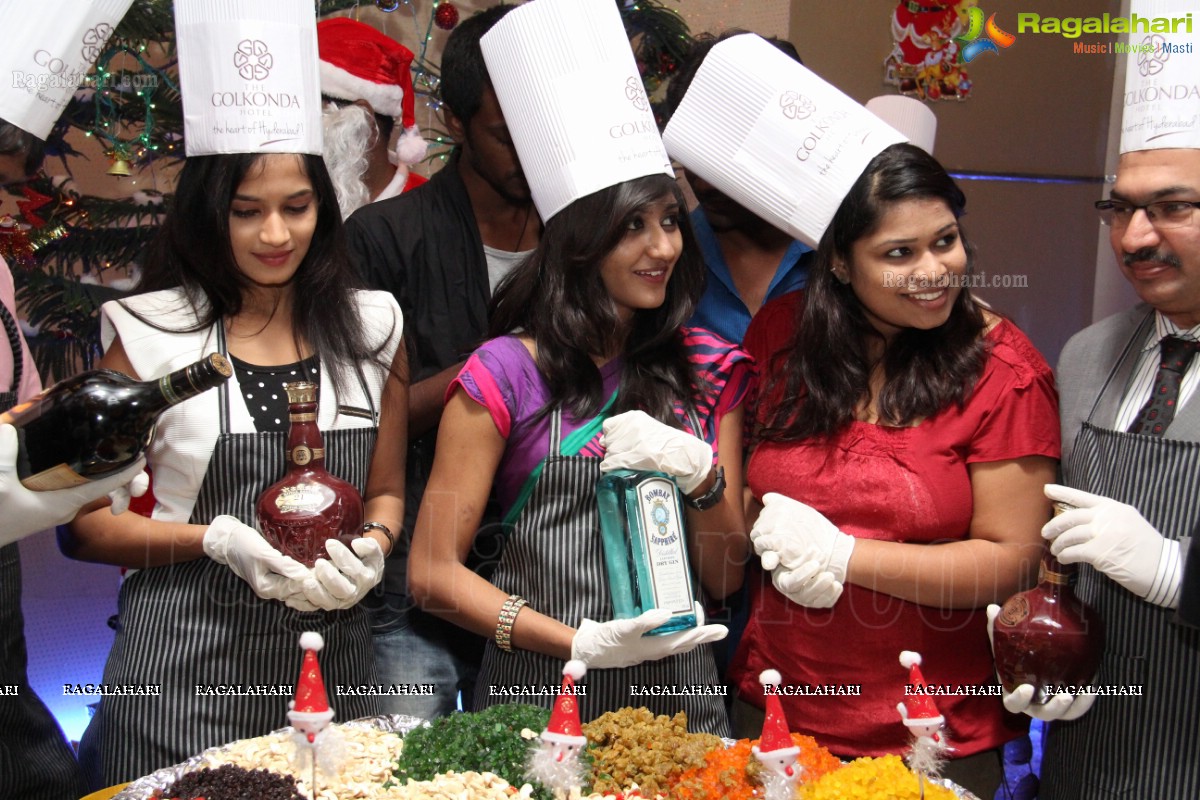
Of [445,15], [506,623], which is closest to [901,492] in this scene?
[506,623]

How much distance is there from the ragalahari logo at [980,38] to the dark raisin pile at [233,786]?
407 centimetres

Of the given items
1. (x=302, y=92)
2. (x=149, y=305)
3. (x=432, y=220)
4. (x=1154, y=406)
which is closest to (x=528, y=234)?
(x=432, y=220)

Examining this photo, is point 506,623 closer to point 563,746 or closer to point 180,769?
point 563,746

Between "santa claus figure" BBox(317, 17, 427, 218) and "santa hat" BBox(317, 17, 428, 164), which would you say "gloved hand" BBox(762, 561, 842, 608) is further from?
"santa hat" BBox(317, 17, 428, 164)

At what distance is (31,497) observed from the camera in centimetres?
145

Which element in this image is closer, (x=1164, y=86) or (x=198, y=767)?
(x=198, y=767)

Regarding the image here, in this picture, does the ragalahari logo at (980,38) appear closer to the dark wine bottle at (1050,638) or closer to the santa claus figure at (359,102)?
the santa claus figure at (359,102)

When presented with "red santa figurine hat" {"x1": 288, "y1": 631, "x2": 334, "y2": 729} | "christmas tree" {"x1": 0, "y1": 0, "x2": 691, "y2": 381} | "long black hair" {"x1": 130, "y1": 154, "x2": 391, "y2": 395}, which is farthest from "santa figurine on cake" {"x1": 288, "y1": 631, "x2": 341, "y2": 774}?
"christmas tree" {"x1": 0, "y1": 0, "x2": 691, "y2": 381}

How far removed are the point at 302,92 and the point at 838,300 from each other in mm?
1037

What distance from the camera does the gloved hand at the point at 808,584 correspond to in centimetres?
174

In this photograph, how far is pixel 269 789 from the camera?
1372 millimetres

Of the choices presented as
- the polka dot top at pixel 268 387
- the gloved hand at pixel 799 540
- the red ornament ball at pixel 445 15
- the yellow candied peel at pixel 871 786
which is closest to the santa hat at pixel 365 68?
the red ornament ball at pixel 445 15

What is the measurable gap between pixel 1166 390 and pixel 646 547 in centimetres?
86

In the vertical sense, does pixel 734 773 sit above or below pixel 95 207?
below
